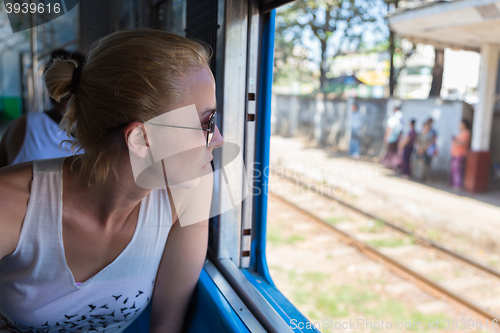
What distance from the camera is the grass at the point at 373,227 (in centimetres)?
660

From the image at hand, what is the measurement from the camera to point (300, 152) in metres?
14.8

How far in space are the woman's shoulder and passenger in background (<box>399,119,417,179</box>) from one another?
1099cm

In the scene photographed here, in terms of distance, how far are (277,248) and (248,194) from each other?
4.32 meters

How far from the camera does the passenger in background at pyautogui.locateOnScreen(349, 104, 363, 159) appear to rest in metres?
14.4

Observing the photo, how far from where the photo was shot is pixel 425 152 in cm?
1076

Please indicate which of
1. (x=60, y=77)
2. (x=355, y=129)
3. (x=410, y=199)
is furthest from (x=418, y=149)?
(x=60, y=77)

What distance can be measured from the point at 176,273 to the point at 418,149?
10.7 meters

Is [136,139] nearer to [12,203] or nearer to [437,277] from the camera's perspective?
[12,203]

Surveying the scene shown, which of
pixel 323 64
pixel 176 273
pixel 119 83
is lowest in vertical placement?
pixel 176 273

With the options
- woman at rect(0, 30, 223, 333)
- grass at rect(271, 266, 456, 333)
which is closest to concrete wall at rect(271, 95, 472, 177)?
grass at rect(271, 266, 456, 333)

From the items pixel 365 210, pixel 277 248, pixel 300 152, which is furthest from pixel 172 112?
pixel 300 152

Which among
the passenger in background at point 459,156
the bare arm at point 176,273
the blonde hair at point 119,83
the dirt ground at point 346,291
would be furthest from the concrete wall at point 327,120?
the blonde hair at point 119,83

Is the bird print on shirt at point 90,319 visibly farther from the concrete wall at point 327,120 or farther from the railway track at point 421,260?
the concrete wall at point 327,120

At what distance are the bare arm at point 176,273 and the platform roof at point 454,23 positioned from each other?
266 inches
